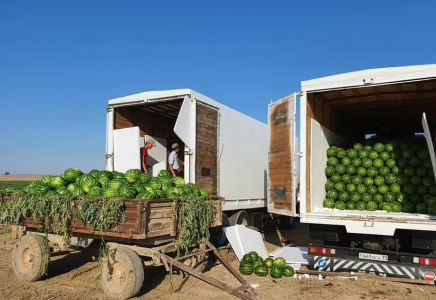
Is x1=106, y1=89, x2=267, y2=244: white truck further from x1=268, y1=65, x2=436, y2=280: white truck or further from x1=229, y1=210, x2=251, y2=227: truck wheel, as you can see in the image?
x1=268, y1=65, x2=436, y2=280: white truck

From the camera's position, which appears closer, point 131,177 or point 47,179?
point 47,179

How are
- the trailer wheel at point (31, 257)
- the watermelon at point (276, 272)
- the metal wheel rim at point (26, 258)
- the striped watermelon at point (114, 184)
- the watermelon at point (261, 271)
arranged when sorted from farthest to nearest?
1. the watermelon at point (261, 271)
2. the watermelon at point (276, 272)
3. the metal wheel rim at point (26, 258)
4. the trailer wheel at point (31, 257)
5. the striped watermelon at point (114, 184)

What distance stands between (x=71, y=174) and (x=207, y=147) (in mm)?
3106

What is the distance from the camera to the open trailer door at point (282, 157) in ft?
24.1

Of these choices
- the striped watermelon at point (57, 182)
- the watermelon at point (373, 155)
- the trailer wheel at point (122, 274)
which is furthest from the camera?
the watermelon at point (373, 155)

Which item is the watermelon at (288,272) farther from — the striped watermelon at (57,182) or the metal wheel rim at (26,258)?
the metal wheel rim at (26,258)

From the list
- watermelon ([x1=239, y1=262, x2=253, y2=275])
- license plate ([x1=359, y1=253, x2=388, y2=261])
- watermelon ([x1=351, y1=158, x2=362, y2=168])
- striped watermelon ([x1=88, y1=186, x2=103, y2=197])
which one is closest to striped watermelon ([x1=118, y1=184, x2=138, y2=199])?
striped watermelon ([x1=88, y1=186, x2=103, y2=197])

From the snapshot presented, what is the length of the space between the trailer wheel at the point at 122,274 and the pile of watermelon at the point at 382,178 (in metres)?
4.30

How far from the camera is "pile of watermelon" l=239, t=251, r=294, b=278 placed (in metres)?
6.98

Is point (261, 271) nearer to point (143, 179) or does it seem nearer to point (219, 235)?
point (219, 235)

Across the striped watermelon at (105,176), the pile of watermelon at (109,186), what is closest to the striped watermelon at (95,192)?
the pile of watermelon at (109,186)

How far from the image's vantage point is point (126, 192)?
5582 mm

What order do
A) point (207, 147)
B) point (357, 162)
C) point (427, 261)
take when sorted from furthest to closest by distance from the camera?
1. point (207, 147)
2. point (357, 162)
3. point (427, 261)

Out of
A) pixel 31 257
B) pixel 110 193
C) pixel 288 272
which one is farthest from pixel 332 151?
pixel 31 257
